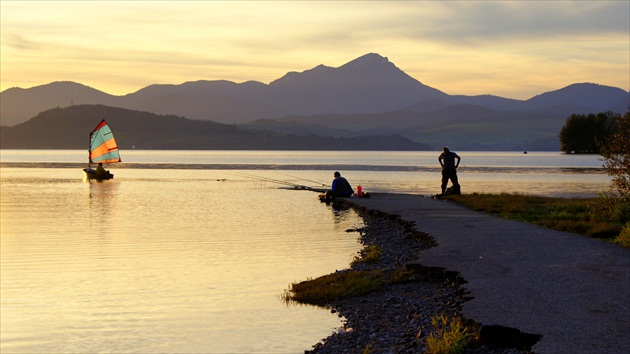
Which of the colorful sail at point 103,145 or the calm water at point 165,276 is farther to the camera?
the colorful sail at point 103,145

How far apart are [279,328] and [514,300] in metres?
4.75

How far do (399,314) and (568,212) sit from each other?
18740 mm

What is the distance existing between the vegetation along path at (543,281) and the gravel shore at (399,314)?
0.43 m

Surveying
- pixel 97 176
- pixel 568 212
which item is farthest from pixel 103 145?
pixel 568 212

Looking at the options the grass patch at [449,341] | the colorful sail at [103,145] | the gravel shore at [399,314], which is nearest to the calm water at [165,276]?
the gravel shore at [399,314]

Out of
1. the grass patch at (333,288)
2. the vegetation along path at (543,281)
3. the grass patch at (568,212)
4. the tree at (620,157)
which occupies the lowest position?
the grass patch at (333,288)

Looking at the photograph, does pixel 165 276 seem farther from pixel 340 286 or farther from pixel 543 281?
pixel 543 281

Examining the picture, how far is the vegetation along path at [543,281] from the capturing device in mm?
12344

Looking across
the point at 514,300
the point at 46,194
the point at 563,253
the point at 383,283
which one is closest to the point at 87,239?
the point at 383,283

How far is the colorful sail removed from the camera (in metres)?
101

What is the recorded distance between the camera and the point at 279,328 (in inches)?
633

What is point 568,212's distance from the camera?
32438 millimetres

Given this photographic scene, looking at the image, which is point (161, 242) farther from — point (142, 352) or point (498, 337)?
Result: point (498, 337)

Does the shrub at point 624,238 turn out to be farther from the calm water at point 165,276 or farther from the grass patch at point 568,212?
the calm water at point 165,276
